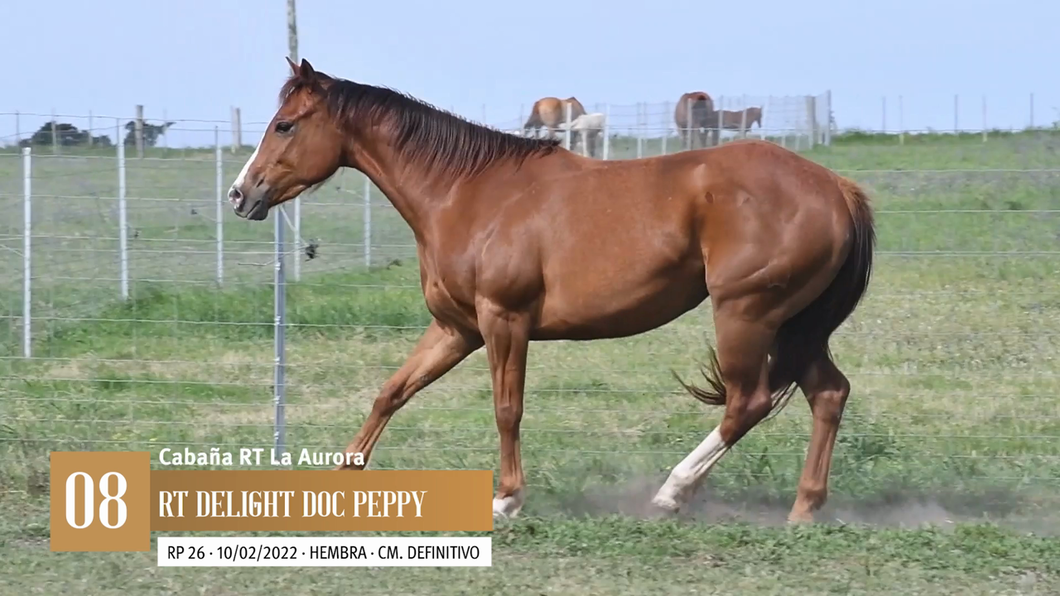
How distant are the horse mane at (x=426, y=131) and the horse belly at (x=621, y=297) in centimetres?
74

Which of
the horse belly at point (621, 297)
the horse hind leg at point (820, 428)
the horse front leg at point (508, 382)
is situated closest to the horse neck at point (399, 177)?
the horse front leg at point (508, 382)

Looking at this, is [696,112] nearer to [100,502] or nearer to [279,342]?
[279,342]

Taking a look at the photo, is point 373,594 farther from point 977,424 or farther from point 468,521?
point 977,424

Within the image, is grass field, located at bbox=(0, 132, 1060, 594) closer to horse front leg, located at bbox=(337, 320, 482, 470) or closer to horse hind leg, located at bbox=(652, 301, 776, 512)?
horse hind leg, located at bbox=(652, 301, 776, 512)

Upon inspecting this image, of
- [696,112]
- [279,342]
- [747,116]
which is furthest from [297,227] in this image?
[747,116]

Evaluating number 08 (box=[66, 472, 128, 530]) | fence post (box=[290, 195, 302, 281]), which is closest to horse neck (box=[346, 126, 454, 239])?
fence post (box=[290, 195, 302, 281])

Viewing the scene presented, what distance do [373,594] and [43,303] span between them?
7404 mm

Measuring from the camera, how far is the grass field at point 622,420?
489 cm

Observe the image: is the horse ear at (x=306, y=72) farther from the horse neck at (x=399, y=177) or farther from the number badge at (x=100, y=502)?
the number badge at (x=100, y=502)

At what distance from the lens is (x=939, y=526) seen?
5598 millimetres

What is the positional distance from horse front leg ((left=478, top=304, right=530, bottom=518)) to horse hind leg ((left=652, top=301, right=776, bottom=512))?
2.12 ft

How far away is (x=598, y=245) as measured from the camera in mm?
5762

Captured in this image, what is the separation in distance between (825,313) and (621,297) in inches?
37.1

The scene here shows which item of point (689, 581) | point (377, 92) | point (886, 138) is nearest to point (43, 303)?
point (377, 92)
